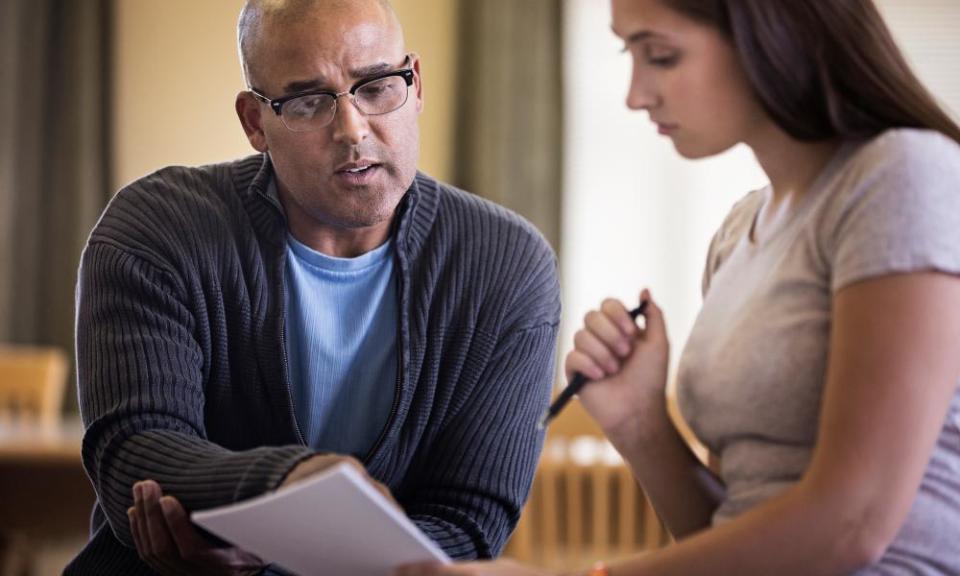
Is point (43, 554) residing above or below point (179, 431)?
below

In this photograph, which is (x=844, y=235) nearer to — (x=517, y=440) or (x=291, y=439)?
(x=517, y=440)

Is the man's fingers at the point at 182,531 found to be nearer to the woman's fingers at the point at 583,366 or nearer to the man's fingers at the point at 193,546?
the man's fingers at the point at 193,546

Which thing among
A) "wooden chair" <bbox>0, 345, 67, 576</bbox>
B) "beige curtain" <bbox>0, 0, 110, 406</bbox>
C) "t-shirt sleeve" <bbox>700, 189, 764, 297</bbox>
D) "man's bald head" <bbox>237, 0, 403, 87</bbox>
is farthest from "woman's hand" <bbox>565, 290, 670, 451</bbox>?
"beige curtain" <bbox>0, 0, 110, 406</bbox>

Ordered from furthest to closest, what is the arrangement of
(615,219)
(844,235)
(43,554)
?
1. (615,219)
2. (43,554)
3. (844,235)

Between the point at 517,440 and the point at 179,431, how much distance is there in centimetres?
46

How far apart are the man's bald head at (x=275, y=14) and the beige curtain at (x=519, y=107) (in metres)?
2.75

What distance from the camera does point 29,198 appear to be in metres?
4.80

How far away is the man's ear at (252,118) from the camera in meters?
1.81

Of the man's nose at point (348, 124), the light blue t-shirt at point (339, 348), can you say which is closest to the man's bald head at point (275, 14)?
the man's nose at point (348, 124)

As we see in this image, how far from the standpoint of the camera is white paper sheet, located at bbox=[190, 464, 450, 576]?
1082 millimetres

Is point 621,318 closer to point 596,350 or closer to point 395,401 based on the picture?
point 596,350

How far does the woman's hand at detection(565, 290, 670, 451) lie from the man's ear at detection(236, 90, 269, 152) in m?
0.72

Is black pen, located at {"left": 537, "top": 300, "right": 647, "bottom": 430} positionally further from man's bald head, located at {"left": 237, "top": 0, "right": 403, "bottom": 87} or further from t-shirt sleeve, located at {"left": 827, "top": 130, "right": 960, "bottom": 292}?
man's bald head, located at {"left": 237, "top": 0, "right": 403, "bottom": 87}

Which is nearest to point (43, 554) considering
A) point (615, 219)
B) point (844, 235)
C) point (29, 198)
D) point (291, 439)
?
point (29, 198)
